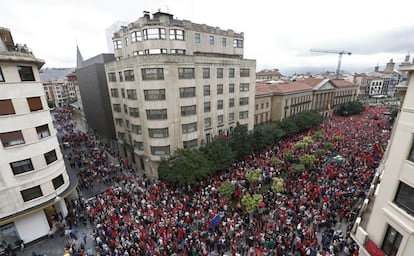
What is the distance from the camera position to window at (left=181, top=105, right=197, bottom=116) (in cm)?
2880

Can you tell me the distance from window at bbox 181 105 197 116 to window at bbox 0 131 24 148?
57.0ft

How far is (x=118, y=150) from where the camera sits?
133 ft

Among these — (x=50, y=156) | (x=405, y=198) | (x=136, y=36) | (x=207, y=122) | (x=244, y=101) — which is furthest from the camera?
(x=244, y=101)

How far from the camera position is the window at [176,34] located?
2757 centimetres

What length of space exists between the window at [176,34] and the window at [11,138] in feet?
66.3

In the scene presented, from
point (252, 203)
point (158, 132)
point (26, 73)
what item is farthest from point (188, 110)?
point (26, 73)

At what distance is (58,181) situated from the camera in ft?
67.7

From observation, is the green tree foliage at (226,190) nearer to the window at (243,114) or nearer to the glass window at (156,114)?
the glass window at (156,114)

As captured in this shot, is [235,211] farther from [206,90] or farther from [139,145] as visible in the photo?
[206,90]

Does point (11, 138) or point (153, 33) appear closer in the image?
point (11, 138)

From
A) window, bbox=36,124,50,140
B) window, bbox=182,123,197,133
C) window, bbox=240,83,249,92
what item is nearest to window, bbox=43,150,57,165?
window, bbox=36,124,50,140

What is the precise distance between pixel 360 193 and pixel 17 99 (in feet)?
116

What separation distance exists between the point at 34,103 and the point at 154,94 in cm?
1226

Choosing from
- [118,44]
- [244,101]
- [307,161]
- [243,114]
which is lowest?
[307,161]
